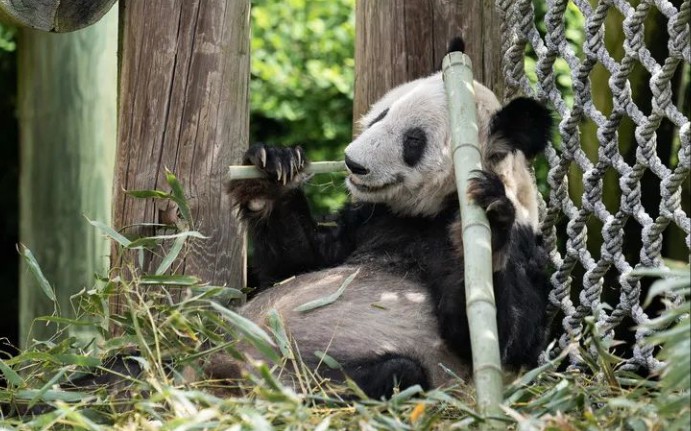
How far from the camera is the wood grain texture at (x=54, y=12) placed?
407 cm

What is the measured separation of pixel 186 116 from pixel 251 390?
3.95 ft

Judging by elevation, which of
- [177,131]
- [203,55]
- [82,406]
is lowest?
[82,406]

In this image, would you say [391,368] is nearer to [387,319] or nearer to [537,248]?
[387,319]

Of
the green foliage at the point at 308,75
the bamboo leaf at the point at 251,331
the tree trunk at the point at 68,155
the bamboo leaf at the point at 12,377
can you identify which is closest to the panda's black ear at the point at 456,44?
the bamboo leaf at the point at 251,331

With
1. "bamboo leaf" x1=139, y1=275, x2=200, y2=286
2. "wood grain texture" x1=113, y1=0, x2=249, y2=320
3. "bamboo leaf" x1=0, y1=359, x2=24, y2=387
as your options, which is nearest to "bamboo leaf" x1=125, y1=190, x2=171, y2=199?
"wood grain texture" x1=113, y1=0, x2=249, y2=320

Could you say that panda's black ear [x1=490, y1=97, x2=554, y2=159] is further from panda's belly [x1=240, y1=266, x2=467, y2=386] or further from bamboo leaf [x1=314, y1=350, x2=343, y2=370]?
bamboo leaf [x1=314, y1=350, x2=343, y2=370]

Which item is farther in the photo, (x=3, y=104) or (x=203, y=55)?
(x=3, y=104)

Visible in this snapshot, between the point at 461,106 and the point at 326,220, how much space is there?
0.96 meters

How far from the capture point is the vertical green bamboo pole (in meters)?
3.12

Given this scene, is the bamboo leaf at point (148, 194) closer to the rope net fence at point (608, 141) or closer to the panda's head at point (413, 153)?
the panda's head at point (413, 153)

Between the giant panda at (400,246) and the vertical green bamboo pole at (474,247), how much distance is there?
0.08 m

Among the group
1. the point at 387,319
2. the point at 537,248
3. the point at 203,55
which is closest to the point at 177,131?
the point at 203,55

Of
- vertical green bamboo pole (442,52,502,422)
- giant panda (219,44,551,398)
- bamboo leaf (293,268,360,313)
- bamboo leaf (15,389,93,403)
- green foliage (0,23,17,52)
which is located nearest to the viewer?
vertical green bamboo pole (442,52,502,422)

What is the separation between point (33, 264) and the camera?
12.3ft
